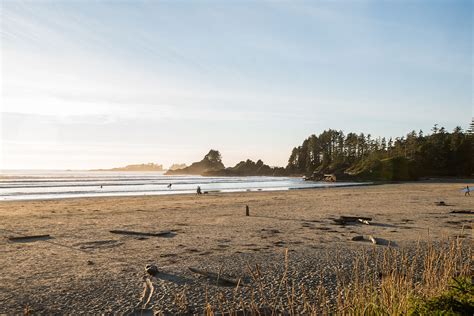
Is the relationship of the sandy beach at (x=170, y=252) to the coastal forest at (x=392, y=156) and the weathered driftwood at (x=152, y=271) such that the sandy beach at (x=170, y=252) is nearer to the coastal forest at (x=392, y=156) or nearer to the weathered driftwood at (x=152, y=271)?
the weathered driftwood at (x=152, y=271)

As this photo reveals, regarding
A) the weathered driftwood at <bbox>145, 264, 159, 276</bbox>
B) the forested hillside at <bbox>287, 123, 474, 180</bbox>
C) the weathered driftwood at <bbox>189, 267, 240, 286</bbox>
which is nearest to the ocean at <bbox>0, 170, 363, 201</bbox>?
the forested hillside at <bbox>287, 123, 474, 180</bbox>

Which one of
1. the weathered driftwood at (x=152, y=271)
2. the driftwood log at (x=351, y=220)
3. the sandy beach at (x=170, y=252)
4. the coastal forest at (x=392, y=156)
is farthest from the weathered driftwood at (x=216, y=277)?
the coastal forest at (x=392, y=156)

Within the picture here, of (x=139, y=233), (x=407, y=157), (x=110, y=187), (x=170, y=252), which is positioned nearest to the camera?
(x=170, y=252)

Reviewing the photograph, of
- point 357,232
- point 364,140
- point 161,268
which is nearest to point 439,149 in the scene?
point 364,140

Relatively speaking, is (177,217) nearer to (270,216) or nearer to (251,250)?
(270,216)

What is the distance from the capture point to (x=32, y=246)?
497 inches

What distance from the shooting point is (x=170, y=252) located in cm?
1130

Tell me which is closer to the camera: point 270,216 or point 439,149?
point 270,216

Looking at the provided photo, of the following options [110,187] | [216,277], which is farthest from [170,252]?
[110,187]

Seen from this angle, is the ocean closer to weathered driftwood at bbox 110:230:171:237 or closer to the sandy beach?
the sandy beach

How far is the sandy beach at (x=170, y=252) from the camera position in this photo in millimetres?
7332

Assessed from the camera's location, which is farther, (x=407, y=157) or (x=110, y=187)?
(x=407, y=157)

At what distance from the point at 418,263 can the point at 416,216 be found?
10.8m

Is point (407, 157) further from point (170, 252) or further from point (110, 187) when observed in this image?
point (170, 252)
